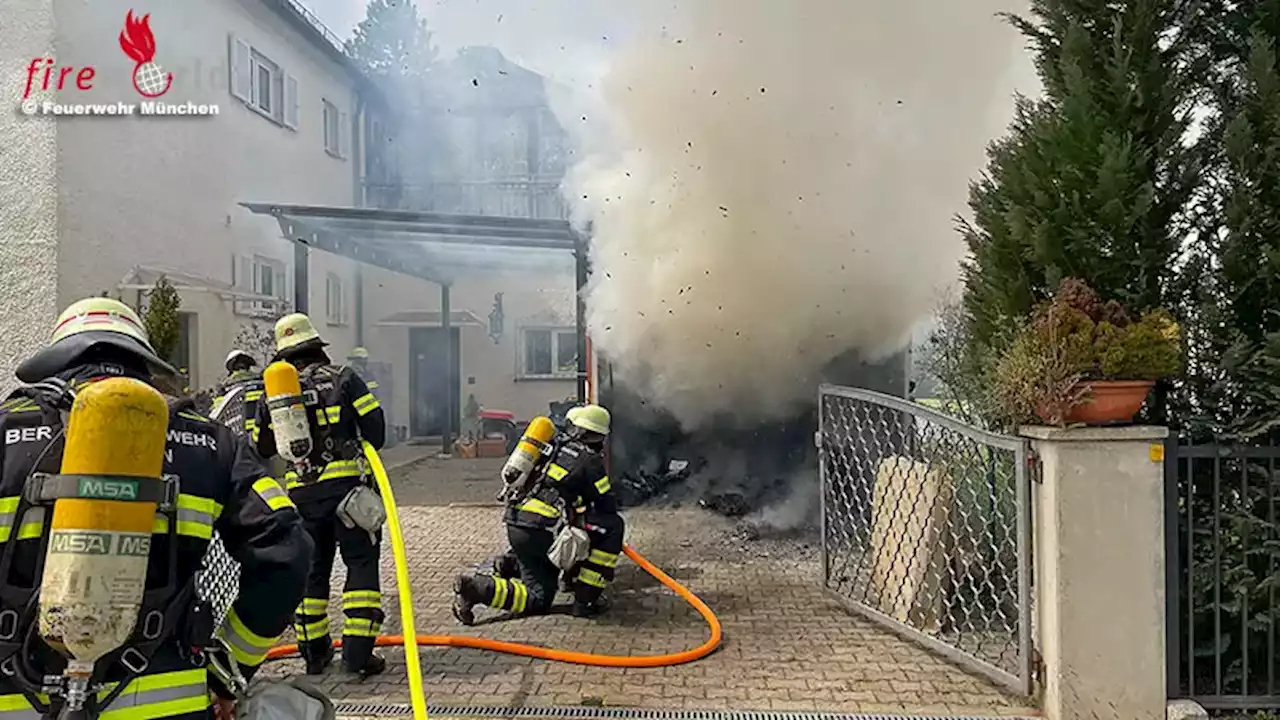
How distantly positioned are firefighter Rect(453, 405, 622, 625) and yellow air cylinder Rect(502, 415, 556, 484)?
7cm

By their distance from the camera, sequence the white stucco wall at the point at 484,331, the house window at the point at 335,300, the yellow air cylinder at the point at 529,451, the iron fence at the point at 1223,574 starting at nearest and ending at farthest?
the iron fence at the point at 1223,574 < the yellow air cylinder at the point at 529,451 < the house window at the point at 335,300 < the white stucco wall at the point at 484,331

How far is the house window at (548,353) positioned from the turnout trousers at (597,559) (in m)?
12.8

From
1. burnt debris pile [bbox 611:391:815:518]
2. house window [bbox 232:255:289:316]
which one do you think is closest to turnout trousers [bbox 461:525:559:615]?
burnt debris pile [bbox 611:391:815:518]

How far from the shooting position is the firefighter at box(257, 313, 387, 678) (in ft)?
15.1

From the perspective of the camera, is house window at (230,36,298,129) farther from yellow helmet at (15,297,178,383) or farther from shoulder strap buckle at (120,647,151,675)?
shoulder strap buckle at (120,647,151,675)

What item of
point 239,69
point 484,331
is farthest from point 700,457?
point 484,331

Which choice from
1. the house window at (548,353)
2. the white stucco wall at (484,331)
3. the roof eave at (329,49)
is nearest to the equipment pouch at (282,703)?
the roof eave at (329,49)

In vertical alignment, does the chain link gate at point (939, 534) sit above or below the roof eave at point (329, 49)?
below

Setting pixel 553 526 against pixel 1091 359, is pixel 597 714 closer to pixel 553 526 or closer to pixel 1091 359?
pixel 553 526

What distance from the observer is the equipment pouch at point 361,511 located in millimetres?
4570

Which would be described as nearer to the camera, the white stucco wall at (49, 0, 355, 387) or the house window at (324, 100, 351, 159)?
the white stucco wall at (49, 0, 355, 387)

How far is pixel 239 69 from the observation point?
12.9 meters

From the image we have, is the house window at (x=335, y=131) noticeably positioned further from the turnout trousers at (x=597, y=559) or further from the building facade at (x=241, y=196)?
the turnout trousers at (x=597, y=559)

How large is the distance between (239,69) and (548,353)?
8096mm
